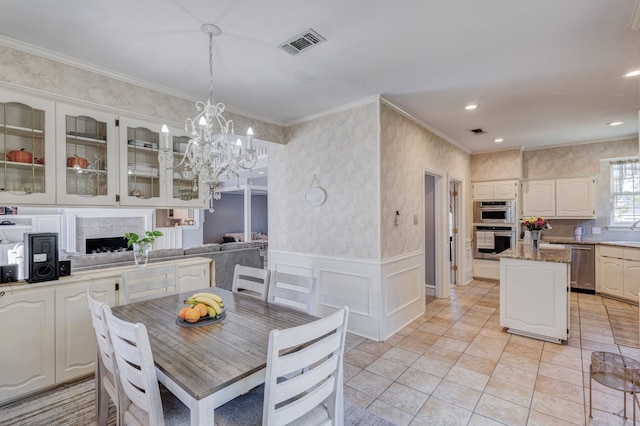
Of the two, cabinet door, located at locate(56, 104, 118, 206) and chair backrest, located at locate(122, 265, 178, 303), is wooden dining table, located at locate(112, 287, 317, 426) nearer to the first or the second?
chair backrest, located at locate(122, 265, 178, 303)

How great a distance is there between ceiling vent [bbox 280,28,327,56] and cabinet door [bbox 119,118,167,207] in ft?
5.21

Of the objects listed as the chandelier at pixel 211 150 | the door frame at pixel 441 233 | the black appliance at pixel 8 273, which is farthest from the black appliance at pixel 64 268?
the door frame at pixel 441 233

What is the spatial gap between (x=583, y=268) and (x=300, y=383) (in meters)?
6.08

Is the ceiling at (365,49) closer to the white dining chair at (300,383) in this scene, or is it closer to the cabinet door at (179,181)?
the cabinet door at (179,181)

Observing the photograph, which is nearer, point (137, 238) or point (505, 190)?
point (137, 238)

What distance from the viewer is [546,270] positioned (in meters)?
3.37

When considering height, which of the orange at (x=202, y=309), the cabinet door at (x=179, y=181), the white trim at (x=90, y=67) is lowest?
the orange at (x=202, y=309)

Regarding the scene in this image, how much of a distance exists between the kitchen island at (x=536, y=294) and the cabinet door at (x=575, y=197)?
2.51 m

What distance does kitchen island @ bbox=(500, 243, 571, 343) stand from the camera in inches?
130

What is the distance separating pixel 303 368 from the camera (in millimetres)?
1304

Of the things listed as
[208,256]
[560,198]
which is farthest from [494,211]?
[208,256]

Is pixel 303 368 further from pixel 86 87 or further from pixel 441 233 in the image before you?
pixel 441 233

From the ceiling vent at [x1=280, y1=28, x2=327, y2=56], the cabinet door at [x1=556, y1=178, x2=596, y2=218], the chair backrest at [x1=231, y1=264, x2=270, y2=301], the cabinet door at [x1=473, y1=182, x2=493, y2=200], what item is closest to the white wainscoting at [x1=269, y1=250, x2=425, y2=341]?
the chair backrest at [x1=231, y1=264, x2=270, y2=301]

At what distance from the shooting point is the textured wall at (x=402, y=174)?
3.48 m
